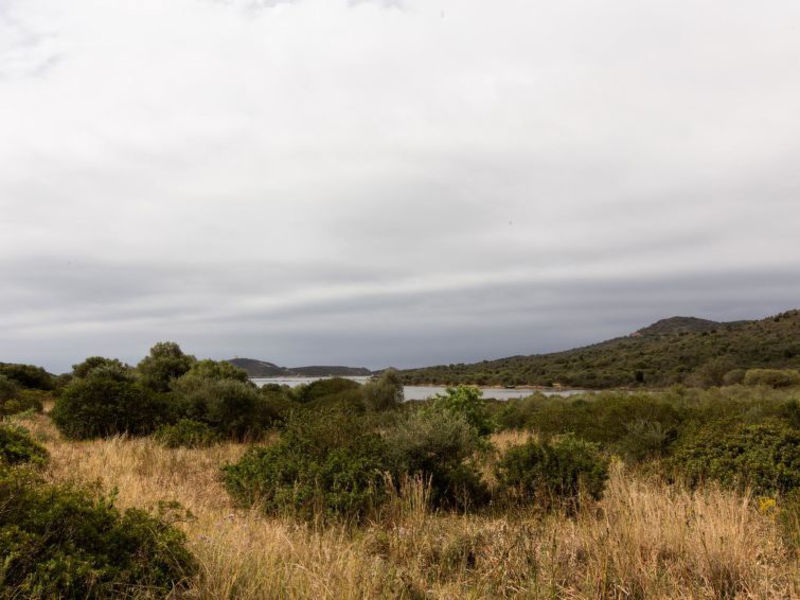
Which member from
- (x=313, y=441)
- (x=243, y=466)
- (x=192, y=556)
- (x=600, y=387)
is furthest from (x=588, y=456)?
(x=600, y=387)

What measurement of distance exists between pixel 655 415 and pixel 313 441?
1004 cm

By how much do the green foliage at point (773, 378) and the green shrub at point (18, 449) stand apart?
3831cm

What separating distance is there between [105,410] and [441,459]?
11127mm

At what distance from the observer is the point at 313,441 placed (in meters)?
8.55

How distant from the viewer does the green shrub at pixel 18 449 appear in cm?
832

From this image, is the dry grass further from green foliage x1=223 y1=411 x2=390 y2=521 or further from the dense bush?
the dense bush

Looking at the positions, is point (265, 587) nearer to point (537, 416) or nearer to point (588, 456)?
point (588, 456)

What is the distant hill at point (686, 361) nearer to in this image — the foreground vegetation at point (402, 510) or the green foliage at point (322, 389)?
the green foliage at point (322, 389)

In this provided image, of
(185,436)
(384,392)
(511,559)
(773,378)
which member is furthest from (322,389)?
(511,559)

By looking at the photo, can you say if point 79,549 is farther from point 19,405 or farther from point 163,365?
point 163,365

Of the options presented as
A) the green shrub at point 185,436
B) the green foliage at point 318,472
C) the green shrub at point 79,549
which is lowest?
the green shrub at point 185,436

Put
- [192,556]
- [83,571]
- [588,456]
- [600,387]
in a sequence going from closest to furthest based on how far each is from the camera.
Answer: [83,571], [192,556], [588,456], [600,387]

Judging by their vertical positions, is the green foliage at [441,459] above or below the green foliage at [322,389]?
above

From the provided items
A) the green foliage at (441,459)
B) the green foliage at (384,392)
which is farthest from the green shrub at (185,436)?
the green foliage at (384,392)
